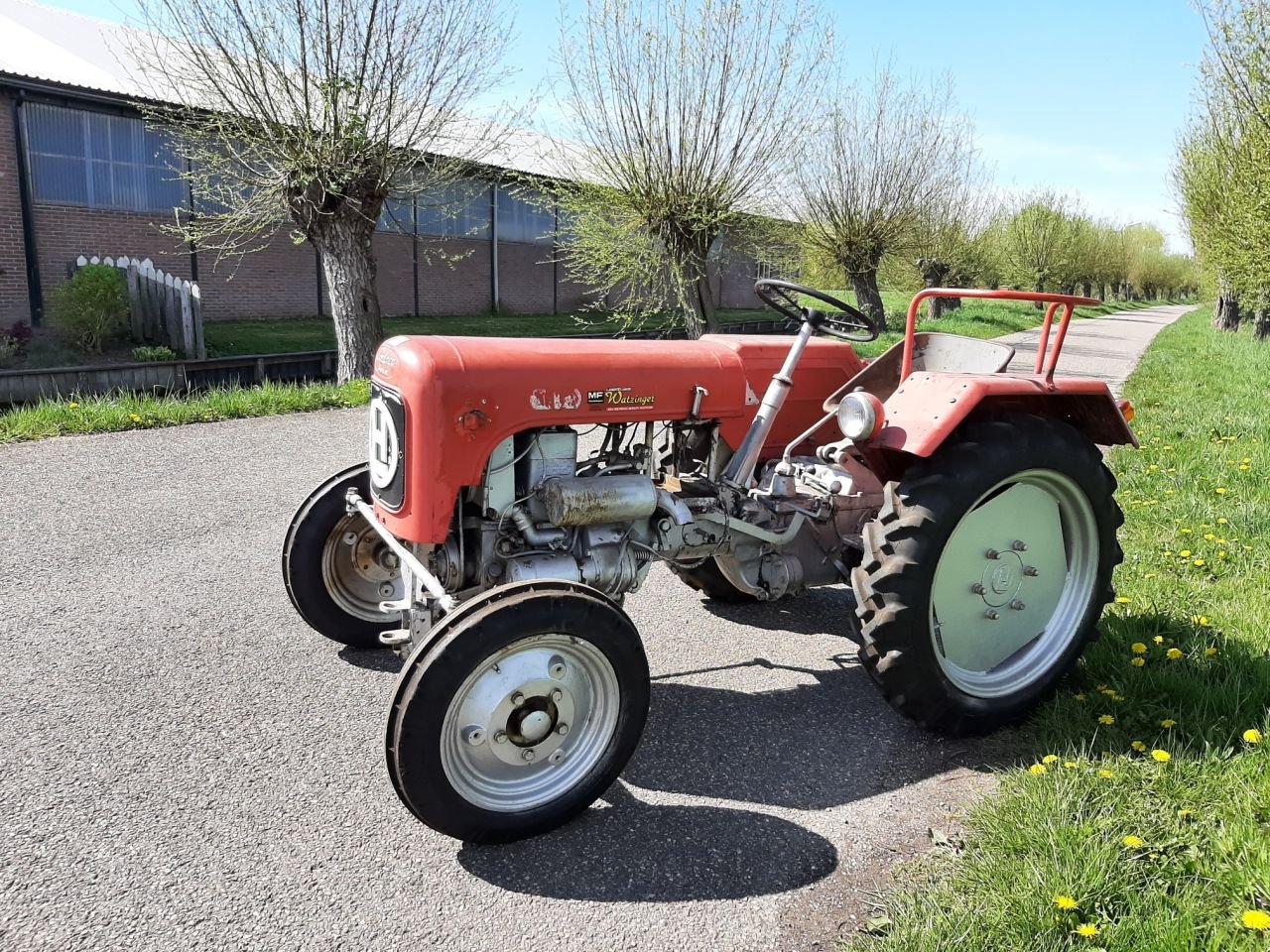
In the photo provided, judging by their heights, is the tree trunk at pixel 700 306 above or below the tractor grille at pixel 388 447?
above

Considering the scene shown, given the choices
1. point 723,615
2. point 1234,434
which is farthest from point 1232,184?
point 723,615

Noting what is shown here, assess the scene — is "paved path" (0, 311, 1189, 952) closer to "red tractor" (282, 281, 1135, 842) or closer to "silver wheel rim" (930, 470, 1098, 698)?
"red tractor" (282, 281, 1135, 842)

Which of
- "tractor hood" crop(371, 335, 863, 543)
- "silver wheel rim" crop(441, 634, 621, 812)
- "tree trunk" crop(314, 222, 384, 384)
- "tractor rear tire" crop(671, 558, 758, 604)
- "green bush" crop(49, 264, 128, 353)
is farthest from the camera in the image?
"green bush" crop(49, 264, 128, 353)

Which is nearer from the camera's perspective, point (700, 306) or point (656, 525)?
point (656, 525)

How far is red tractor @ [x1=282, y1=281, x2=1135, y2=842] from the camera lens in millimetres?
2434

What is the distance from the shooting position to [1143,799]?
8.32 ft

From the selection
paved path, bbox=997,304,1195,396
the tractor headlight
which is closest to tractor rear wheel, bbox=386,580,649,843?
the tractor headlight

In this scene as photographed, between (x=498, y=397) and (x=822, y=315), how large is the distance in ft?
4.26

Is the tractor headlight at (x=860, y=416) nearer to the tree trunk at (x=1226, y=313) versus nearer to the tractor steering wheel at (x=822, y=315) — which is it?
the tractor steering wheel at (x=822, y=315)

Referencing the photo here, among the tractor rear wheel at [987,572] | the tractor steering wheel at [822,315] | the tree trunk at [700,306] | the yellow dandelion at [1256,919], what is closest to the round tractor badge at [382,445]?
Result: the tractor steering wheel at [822,315]

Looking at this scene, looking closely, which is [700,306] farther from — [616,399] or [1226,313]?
[1226,313]

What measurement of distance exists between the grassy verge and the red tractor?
28 centimetres

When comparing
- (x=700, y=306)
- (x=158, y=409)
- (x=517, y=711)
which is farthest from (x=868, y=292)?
(x=517, y=711)

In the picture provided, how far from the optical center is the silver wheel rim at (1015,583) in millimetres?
3051
